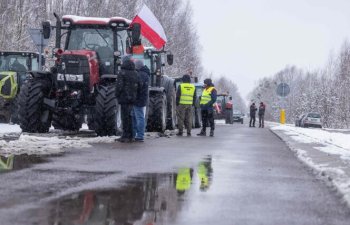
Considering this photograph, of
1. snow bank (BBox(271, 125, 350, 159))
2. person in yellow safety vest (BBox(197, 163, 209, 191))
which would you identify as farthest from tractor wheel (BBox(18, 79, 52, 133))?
person in yellow safety vest (BBox(197, 163, 209, 191))

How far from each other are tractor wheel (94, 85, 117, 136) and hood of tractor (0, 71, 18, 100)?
6992 mm

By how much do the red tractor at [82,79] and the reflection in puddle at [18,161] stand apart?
4.99 meters

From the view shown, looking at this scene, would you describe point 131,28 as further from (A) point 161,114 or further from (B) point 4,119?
(B) point 4,119

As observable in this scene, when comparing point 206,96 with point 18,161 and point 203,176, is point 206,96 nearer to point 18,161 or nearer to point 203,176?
point 18,161

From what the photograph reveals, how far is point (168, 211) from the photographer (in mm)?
4047

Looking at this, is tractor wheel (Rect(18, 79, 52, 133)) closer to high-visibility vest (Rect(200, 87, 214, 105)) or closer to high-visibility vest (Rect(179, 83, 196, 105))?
high-visibility vest (Rect(179, 83, 196, 105))

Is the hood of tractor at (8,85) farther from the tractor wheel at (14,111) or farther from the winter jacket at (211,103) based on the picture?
the winter jacket at (211,103)

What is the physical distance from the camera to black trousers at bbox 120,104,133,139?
11484 millimetres

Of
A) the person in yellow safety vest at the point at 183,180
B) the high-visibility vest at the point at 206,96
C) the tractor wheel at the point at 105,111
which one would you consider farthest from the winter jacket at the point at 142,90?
the person in yellow safety vest at the point at 183,180

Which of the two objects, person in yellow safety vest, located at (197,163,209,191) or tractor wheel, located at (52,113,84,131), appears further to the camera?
tractor wheel, located at (52,113,84,131)

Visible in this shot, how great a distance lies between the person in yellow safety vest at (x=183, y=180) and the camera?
→ 5.21m

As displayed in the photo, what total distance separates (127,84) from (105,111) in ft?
→ 3.21

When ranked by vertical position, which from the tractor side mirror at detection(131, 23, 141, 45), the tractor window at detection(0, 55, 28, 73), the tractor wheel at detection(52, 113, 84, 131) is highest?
the tractor side mirror at detection(131, 23, 141, 45)

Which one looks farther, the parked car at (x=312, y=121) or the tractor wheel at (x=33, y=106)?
the parked car at (x=312, y=121)
